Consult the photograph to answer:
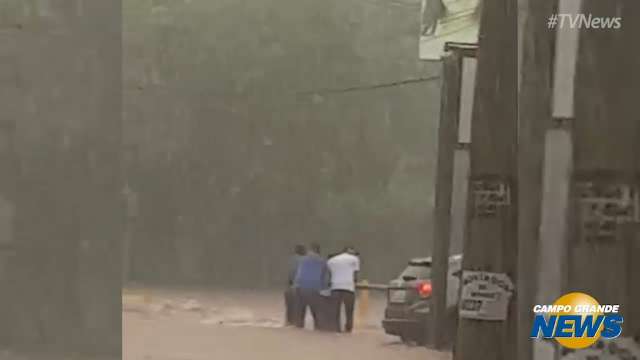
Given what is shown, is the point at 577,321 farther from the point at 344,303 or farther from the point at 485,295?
the point at 344,303

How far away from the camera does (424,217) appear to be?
32.2m

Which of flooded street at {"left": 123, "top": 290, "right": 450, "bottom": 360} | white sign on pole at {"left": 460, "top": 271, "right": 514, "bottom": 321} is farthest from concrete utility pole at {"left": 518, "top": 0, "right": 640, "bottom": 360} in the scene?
flooded street at {"left": 123, "top": 290, "right": 450, "bottom": 360}

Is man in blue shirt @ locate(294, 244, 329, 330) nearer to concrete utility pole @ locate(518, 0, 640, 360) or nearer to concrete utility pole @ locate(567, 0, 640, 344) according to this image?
concrete utility pole @ locate(518, 0, 640, 360)

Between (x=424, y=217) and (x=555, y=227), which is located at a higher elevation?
(x=555, y=227)

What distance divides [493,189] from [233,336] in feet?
36.1

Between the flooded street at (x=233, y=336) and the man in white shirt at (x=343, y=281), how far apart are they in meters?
0.53

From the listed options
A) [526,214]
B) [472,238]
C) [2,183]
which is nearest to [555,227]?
[526,214]

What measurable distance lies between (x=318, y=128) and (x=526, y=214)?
2304 cm

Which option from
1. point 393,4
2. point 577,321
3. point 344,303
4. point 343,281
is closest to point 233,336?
point 344,303

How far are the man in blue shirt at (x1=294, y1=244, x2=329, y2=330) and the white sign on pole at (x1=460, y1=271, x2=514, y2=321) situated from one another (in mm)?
10553

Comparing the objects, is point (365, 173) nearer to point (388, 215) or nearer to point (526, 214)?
point (388, 215)

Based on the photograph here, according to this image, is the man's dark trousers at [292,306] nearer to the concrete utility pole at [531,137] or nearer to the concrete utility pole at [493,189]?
the concrete utility pole at [493,189]

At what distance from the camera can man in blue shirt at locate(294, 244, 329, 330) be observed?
18.9m

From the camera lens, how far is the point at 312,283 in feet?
62.5
